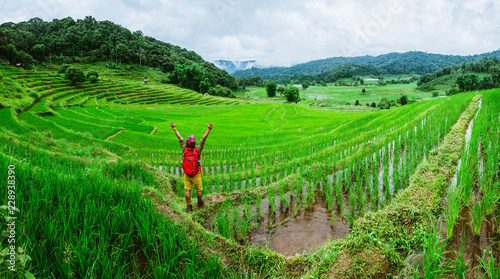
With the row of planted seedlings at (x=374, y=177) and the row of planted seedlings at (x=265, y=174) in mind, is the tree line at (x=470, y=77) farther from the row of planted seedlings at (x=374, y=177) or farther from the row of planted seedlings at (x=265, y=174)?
the row of planted seedlings at (x=265, y=174)

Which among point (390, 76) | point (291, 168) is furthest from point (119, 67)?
point (390, 76)

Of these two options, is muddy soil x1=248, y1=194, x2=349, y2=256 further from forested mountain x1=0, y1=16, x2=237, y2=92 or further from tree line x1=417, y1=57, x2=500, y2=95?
tree line x1=417, y1=57, x2=500, y2=95

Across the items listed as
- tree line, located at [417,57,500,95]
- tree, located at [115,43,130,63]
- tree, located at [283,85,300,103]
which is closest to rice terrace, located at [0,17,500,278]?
tree, located at [283,85,300,103]

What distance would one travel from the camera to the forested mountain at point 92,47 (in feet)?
230

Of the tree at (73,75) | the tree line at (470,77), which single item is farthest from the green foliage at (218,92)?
the tree line at (470,77)

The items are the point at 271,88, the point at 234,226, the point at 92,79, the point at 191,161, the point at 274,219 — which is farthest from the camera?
the point at 271,88

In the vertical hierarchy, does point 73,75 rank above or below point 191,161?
above

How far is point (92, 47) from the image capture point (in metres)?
82.8

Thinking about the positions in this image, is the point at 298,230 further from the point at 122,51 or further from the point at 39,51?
the point at 122,51

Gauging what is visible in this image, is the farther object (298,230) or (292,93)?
(292,93)

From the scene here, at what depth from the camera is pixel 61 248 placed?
2.04 meters

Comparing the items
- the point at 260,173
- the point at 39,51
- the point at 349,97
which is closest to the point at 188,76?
the point at 39,51

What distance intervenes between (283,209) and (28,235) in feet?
12.0

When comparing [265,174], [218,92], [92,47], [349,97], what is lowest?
[265,174]
